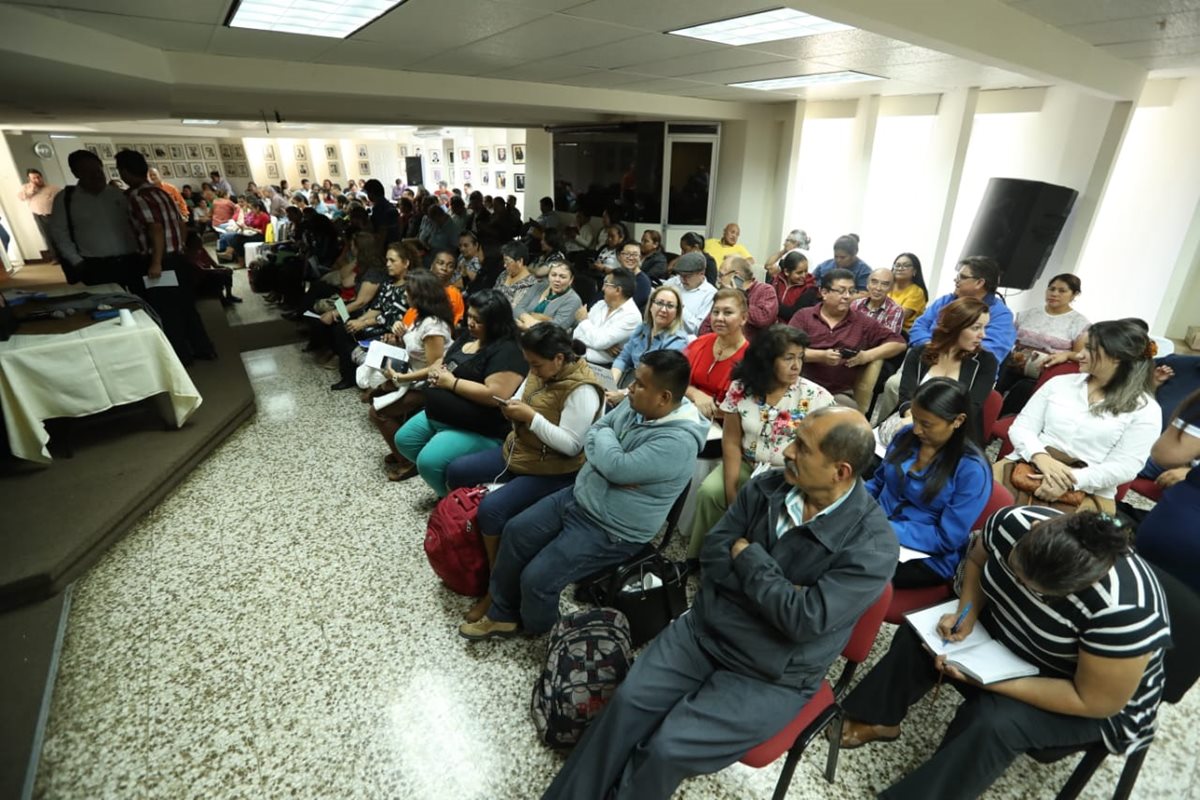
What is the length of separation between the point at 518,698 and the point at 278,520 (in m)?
1.86

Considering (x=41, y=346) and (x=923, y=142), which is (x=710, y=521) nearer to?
(x=41, y=346)

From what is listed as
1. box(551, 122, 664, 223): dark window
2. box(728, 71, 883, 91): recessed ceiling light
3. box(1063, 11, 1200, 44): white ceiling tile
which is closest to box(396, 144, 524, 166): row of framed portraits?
box(551, 122, 664, 223): dark window

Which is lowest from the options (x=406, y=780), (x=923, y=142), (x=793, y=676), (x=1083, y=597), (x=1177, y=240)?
(x=406, y=780)

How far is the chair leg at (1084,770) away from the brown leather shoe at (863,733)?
0.46m

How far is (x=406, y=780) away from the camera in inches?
70.4

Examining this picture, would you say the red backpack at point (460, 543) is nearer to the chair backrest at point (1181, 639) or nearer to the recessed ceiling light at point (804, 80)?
the chair backrest at point (1181, 639)

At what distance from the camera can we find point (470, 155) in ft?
49.3

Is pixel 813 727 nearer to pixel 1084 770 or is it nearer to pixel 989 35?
pixel 1084 770

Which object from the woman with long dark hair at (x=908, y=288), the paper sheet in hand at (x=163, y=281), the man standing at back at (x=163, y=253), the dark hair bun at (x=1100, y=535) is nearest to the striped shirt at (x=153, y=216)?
the man standing at back at (x=163, y=253)

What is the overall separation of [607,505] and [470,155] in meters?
15.3

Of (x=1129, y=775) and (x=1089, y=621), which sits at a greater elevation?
(x=1089, y=621)

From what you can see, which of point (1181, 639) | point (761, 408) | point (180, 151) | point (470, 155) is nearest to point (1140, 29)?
point (761, 408)

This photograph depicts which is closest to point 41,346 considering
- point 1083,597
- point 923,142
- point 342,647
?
point 342,647

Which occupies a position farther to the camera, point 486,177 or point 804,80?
point 486,177
